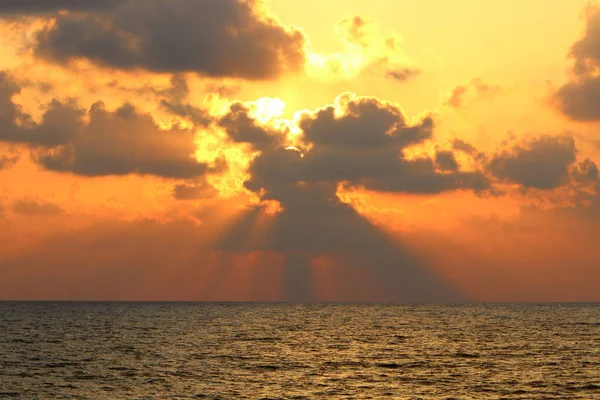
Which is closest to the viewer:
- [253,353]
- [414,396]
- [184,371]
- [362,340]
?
[414,396]

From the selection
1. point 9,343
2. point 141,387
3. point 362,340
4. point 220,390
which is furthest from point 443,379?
point 9,343

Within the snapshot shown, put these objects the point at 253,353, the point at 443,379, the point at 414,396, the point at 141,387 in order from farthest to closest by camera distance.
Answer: the point at 253,353 < the point at 443,379 < the point at 141,387 < the point at 414,396

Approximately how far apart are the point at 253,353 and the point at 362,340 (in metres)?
28.7

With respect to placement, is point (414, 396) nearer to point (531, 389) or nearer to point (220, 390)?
point (531, 389)

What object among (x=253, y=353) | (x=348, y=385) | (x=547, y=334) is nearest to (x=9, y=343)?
(x=253, y=353)

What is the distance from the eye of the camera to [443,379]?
2931 inches

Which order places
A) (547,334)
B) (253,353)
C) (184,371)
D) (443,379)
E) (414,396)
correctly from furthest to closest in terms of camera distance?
(547,334)
(253,353)
(184,371)
(443,379)
(414,396)

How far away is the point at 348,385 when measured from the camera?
70250mm

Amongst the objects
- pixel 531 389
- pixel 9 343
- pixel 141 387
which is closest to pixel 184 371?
pixel 141 387

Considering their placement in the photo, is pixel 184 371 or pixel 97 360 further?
pixel 97 360

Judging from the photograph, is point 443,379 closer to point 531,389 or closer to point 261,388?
point 531,389

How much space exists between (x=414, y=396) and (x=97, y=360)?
42967mm

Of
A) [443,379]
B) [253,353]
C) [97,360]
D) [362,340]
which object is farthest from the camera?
[362,340]

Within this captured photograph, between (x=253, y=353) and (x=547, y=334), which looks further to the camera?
(x=547, y=334)
